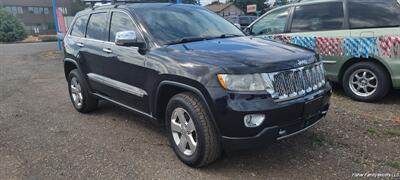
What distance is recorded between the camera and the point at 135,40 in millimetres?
3838

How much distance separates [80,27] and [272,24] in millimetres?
A: 3767

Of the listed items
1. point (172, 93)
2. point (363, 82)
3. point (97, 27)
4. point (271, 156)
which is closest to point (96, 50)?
point (97, 27)

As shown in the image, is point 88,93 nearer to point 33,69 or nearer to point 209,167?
point 209,167

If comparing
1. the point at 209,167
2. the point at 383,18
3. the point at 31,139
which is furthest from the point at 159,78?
the point at 383,18

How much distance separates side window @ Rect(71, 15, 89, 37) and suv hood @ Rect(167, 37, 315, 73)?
2.35 metres

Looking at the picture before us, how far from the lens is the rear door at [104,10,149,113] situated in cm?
401

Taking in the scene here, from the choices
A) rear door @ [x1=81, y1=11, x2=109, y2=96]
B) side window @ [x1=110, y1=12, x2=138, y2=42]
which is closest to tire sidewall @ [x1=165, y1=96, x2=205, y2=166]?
side window @ [x1=110, y1=12, x2=138, y2=42]

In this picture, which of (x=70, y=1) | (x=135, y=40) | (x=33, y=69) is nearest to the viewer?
(x=135, y=40)

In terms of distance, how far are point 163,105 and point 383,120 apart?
319 cm

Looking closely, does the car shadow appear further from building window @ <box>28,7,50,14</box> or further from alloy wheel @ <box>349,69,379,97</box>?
building window @ <box>28,7,50,14</box>

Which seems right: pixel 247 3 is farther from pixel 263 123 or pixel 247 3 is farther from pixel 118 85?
pixel 263 123

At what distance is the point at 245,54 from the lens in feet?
10.8

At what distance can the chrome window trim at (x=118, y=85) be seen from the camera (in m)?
4.08

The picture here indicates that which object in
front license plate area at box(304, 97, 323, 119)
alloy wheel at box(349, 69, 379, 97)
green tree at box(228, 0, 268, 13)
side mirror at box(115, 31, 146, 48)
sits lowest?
alloy wheel at box(349, 69, 379, 97)
